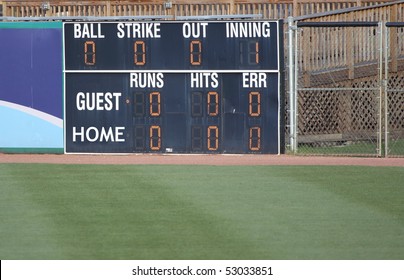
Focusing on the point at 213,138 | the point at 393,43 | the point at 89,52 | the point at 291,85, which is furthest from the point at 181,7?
the point at 213,138

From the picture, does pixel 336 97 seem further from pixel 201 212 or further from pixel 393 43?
pixel 201 212

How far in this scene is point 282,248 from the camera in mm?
11609

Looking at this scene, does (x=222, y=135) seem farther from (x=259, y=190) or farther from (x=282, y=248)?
(x=282, y=248)

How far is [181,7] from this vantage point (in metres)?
27.3

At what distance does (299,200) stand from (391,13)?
10691 mm

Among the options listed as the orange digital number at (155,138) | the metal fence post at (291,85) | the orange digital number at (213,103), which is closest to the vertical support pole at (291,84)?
the metal fence post at (291,85)

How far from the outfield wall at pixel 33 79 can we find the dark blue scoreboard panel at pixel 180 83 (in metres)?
0.35

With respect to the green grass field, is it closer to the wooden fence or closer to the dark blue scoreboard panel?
the dark blue scoreboard panel

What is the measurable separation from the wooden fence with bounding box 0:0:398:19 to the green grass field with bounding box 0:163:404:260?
7823 millimetres

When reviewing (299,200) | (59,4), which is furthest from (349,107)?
(299,200)

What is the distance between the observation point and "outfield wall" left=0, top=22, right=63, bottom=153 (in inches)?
862

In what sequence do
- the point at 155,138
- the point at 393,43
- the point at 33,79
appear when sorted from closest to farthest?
the point at 155,138, the point at 33,79, the point at 393,43

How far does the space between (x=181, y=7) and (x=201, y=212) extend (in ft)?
45.5

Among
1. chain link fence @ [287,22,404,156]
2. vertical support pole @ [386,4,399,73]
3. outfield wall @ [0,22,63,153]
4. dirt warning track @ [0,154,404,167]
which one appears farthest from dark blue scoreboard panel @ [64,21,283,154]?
vertical support pole @ [386,4,399,73]
